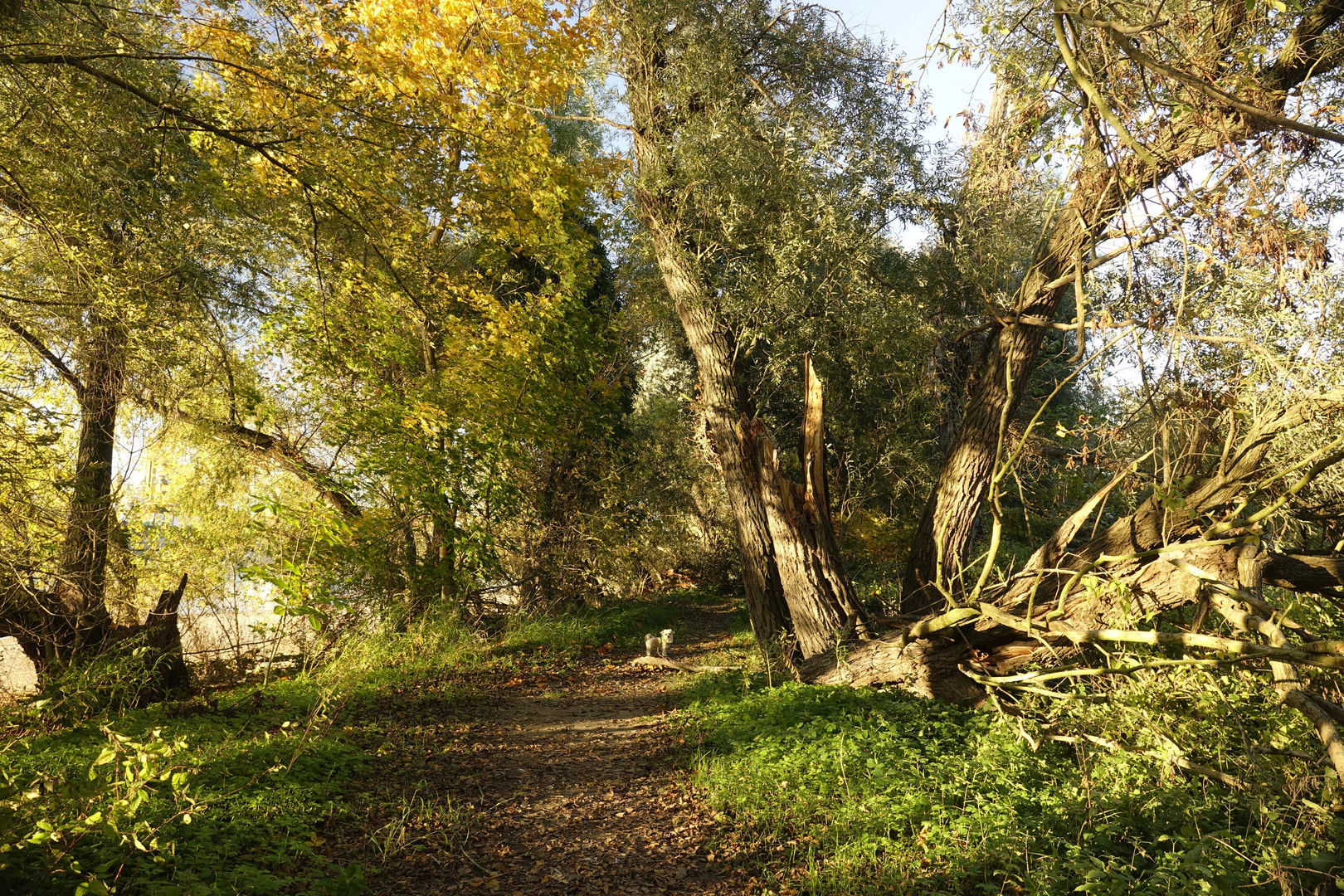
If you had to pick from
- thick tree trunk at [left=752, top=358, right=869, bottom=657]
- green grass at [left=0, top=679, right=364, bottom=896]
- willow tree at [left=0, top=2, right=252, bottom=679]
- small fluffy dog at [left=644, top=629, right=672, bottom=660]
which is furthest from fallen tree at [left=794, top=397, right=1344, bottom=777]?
willow tree at [left=0, top=2, right=252, bottom=679]

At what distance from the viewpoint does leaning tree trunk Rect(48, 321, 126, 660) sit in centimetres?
641

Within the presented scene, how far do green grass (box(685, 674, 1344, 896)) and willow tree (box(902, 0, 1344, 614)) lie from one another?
1.57 meters

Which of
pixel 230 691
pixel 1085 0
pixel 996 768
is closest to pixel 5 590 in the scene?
pixel 230 691

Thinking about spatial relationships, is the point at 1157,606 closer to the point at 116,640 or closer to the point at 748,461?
the point at 748,461

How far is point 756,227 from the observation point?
941cm

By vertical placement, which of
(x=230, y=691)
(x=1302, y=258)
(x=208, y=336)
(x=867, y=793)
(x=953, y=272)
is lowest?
(x=867, y=793)

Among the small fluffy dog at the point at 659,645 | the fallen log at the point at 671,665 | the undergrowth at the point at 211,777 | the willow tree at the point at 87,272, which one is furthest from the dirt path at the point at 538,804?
the willow tree at the point at 87,272

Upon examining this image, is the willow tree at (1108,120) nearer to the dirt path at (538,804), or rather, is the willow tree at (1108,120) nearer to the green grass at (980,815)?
the green grass at (980,815)

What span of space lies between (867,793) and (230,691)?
6.34m

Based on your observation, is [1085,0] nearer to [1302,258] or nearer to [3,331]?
[1302,258]

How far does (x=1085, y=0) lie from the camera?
316cm

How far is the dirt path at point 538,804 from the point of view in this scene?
4.59m

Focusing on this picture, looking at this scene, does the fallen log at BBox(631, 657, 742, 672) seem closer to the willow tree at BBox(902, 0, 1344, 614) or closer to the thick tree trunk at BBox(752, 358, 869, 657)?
the thick tree trunk at BBox(752, 358, 869, 657)

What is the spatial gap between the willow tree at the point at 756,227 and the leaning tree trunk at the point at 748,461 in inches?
0.7
